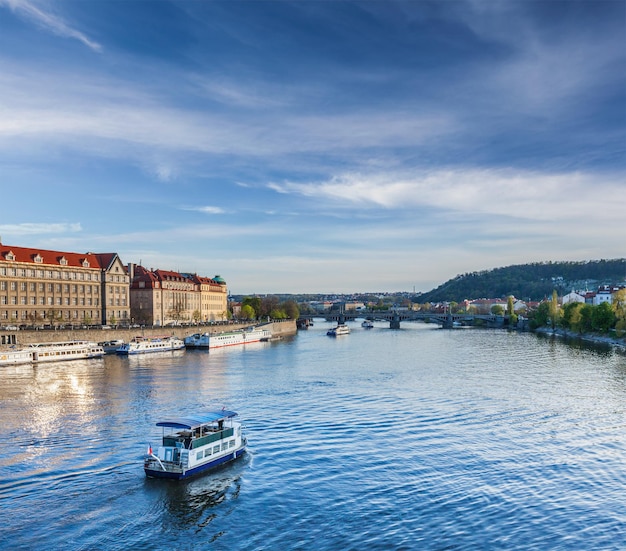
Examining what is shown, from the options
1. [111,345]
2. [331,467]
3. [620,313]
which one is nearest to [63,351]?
[111,345]

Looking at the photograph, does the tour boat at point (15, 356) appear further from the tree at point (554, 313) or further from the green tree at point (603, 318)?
the tree at point (554, 313)

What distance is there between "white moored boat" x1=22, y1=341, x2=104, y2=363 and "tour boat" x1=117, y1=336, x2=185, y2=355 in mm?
3585

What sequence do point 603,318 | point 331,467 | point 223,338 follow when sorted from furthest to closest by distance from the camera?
point 603,318 < point 223,338 < point 331,467

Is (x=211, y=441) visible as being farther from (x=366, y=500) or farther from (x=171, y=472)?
(x=366, y=500)

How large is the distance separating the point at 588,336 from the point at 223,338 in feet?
200

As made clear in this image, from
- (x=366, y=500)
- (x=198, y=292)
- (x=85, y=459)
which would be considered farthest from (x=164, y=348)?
(x=366, y=500)

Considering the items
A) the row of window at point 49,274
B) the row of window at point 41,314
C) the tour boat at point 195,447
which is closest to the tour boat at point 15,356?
the row of window at point 41,314

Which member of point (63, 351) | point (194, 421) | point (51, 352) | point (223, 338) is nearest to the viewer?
point (194, 421)

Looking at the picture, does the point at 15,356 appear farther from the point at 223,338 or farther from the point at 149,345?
the point at 223,338

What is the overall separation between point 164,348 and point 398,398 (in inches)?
1993

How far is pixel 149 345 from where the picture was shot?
85125mm

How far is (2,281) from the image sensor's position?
3260 inches

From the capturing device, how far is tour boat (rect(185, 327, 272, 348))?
94.4m

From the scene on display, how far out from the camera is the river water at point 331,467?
2120cm
